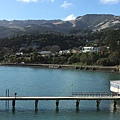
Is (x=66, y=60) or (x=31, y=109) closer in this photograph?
(x=31, y=109)

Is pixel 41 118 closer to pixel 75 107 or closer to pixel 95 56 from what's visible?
pixel 75 107

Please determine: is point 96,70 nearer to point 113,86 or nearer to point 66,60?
point 66,60

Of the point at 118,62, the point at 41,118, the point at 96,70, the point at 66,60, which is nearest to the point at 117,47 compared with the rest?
the point at 118,62

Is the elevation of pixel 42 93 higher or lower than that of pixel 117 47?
lower

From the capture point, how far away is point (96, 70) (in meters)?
141

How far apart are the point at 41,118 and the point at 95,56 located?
113m

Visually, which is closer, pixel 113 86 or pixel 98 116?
pixel 98 116

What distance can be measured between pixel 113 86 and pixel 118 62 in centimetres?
8874

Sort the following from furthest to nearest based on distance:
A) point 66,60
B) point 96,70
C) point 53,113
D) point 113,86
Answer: point 66,60 < point 96,70 < point 113,86 < point 53,113

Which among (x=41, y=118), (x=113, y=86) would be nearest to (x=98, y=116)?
(x=41, y=118)

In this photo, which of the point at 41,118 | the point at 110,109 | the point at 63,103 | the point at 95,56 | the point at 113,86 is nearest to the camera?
the point at 41,118

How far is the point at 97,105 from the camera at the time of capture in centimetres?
5088

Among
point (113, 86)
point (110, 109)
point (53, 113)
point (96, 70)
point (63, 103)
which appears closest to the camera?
point (53, 113)

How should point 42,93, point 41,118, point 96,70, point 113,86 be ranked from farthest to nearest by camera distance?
point 96,70, point 42,93, point 113,86, point 41,118
